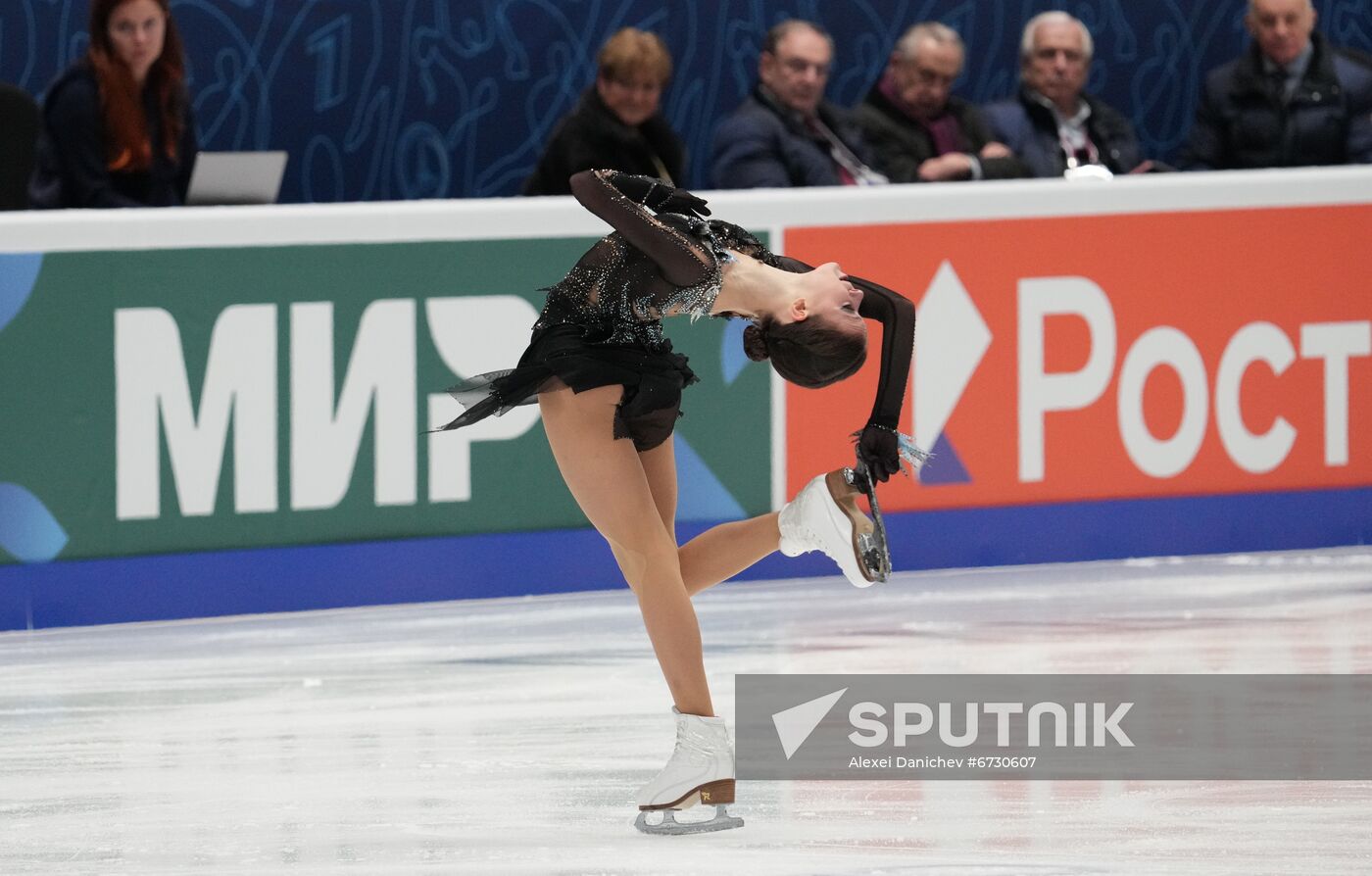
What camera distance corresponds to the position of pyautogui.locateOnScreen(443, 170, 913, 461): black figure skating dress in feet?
13.6

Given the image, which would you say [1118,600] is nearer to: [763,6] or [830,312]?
[830,312]

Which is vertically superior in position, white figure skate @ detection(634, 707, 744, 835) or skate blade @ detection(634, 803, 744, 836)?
white figure skate @ detection(634, 707, 744, 835)

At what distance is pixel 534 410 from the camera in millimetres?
6309

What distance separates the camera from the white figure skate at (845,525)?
418 cm

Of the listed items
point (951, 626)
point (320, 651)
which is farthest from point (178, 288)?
point (951, 626)

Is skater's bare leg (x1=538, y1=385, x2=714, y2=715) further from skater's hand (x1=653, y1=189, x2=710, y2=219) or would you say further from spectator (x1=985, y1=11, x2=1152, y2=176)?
spectator (x1=985, y1=11, x2=1152, y2=176)

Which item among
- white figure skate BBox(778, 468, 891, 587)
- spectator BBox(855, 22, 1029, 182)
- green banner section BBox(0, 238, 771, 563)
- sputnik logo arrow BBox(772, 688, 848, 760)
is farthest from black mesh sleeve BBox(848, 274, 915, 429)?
spectator BBox(855, 22, 1029, 182)

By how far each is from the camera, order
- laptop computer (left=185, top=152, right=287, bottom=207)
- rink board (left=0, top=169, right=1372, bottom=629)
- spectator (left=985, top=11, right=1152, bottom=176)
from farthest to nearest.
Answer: spectator (left=985, top=11, right=1152, bottom=176) → laptop computer (left=185, top=152, right=287, bottom=207) → rink board (left=0, top=169, right=1372, bottom=629)

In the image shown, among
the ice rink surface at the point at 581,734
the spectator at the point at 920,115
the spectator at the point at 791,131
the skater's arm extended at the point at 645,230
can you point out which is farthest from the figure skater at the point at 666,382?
the spectator at the point at 920,115

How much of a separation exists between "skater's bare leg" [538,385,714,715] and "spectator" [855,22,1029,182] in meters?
3.43

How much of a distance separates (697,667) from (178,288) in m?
2.34

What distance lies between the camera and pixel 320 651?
5.76 m

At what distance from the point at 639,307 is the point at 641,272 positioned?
6 cm

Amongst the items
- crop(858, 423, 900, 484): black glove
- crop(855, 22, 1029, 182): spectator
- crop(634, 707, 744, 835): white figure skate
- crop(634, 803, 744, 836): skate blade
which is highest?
crop(855, 22, 1029, 182): spectator
